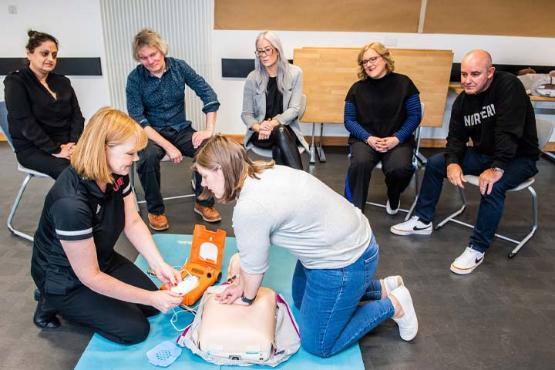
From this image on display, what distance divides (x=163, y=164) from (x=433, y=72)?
8.55ft

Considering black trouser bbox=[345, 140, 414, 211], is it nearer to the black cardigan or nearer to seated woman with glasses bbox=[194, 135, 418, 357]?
seated woman with glasses bbox=[194, 135, 418, 357]

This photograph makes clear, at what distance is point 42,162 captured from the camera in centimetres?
265

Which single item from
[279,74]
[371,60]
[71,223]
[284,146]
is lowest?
[284,146]

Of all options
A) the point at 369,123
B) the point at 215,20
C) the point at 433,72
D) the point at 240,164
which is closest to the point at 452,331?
the point at 240,164

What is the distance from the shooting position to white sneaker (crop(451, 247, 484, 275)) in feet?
8.18

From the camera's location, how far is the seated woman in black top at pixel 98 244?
1.53 m

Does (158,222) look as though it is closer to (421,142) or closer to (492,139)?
(492,139)

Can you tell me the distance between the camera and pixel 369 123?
10.3 ft

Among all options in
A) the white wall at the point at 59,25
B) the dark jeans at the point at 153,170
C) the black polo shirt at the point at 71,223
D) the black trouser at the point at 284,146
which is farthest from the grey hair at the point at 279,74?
the white wall at the point at 59,25

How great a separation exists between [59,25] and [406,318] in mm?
4083

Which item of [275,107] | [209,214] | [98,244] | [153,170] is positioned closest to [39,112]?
[153,170]

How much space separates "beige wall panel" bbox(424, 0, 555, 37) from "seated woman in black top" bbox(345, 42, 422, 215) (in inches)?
64.9

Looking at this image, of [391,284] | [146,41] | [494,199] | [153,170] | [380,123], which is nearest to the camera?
[391,284]

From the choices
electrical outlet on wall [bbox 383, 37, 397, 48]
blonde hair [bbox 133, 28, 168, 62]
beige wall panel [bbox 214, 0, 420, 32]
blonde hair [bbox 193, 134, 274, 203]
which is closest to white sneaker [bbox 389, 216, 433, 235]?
blonde hair [bbox 193, 134, 274, 203]
